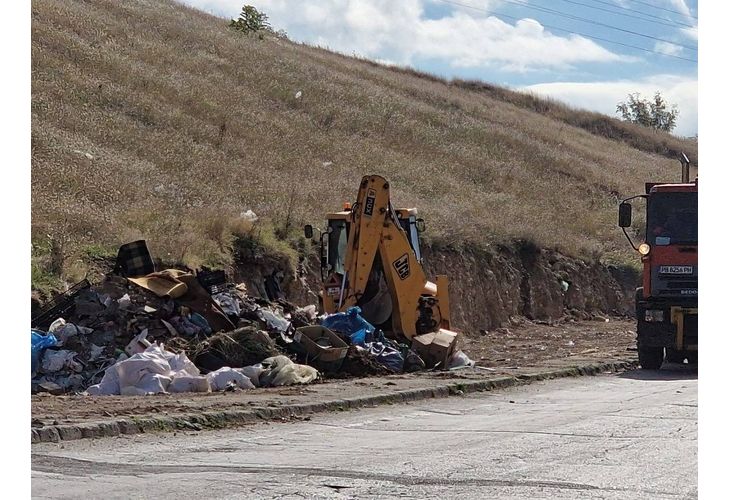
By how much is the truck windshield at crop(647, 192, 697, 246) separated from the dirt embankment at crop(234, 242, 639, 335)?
8.77 metres

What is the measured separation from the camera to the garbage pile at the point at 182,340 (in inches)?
588

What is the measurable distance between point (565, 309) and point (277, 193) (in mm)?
10057

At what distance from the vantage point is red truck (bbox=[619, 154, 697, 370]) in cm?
1884

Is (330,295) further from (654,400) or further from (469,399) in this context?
(654,400)

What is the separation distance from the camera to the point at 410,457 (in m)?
10.0

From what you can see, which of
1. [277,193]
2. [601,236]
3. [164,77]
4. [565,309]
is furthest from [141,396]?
[164,77]

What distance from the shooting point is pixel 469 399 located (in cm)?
1541

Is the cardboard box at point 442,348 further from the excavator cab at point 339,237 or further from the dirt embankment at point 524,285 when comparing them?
the dirt embankment at point 524,285

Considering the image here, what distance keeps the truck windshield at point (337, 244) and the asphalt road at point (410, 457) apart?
6.49m

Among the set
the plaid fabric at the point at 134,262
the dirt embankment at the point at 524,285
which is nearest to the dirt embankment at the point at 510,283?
the dirt embankment at the point at 524,285

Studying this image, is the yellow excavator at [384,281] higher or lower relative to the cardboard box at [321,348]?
higher

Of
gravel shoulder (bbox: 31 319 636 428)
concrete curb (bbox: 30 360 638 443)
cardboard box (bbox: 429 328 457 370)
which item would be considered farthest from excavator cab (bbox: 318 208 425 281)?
concrete curb (bbox: 30 360 638 443)

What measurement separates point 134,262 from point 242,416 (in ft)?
22.1

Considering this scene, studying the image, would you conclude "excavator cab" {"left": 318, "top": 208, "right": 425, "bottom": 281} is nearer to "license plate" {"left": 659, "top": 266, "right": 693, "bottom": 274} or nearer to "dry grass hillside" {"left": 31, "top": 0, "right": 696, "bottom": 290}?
"dry grass hillside" {"left": 31, "top": 0, "right": 696, "bottom": 290}
